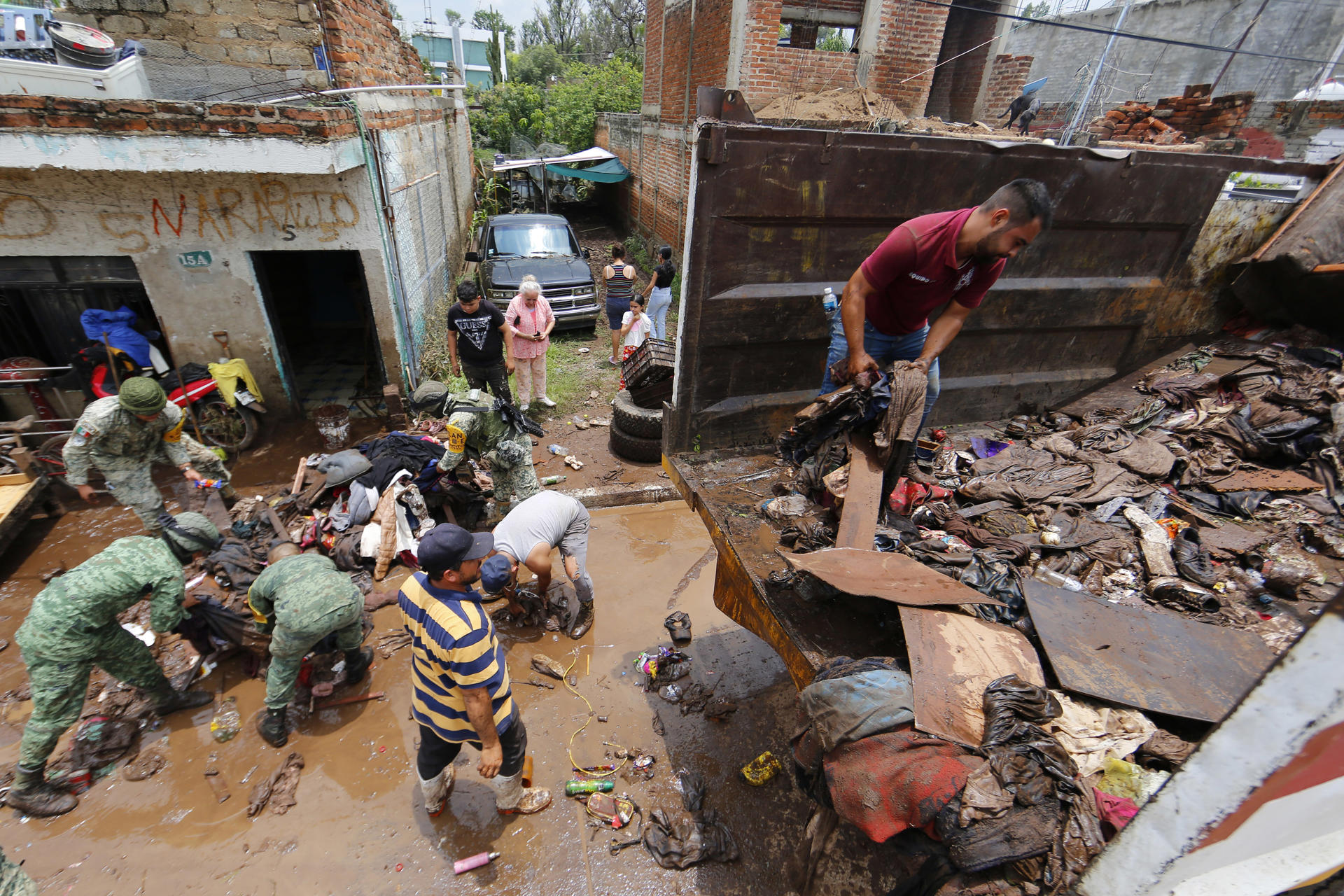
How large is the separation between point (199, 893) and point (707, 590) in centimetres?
331

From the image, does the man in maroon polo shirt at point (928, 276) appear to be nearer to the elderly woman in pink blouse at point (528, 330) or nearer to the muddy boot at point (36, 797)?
the muddy boot at point (36, 797)

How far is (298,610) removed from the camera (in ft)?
10.6

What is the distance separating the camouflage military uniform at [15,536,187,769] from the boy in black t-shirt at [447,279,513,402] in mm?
3525

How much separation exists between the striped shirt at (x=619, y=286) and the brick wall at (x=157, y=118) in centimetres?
445

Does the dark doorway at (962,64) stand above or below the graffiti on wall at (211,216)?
above

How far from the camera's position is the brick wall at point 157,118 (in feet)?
14.4

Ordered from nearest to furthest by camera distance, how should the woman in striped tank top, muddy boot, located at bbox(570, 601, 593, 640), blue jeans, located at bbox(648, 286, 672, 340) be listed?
muddy boot, located at bbox(570, 601, 593, 640) < blue jeans, located at bbox(648, 286, 672, 340) < the woman in striped tank top

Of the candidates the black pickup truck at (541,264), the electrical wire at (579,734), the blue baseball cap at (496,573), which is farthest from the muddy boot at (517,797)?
the black pickup truck at (541,264)

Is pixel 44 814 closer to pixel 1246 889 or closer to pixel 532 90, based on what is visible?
pixel 1246 889

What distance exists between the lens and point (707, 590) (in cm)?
454

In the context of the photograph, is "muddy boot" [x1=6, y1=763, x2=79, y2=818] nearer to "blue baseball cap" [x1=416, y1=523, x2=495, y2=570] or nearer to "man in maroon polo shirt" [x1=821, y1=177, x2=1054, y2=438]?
"blue baseball cap" [x1=416, y1=523, x2=495, y2=570]

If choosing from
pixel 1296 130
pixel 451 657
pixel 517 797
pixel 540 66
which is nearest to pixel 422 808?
pixel 517 797

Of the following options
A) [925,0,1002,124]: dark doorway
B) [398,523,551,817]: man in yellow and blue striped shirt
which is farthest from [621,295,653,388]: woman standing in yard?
[925,0,1002,124]: dark doorway

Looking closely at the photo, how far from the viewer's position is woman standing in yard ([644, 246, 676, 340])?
8.27 metres
